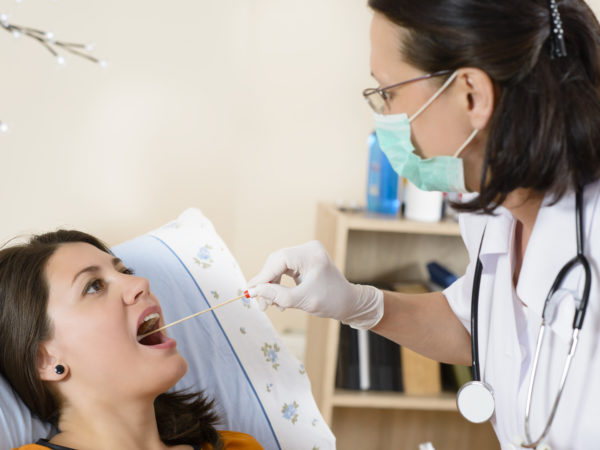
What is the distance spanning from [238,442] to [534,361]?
2.00 ft

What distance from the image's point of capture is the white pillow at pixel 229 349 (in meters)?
1.46

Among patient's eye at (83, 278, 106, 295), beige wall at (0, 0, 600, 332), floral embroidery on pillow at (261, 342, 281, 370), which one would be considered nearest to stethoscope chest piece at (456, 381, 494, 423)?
floral embroidery on pillow at (261, 342, 281, 370)

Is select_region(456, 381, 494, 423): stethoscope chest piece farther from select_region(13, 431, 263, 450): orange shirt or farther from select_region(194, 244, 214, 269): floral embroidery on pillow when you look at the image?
select_region(194, 244, 214, 269): floral embroidery on pillow

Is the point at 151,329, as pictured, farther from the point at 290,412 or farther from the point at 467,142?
the point at 467,142

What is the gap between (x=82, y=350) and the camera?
3.91ft

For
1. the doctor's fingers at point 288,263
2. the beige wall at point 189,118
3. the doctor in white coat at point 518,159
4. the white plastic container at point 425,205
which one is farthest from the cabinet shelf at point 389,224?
the doctor in white coat at point 518,159

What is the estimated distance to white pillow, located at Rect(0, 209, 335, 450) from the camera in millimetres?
1465

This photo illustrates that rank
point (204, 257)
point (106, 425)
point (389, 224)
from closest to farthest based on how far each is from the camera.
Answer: point (106, 425), point (204, 257), point (389, 224)

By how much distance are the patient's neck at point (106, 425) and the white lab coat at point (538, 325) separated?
663mm

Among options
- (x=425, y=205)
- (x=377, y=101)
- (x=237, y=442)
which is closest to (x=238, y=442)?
(x=237, y=442)

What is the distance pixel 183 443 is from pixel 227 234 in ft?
3.93

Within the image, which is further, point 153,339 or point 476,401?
point 153,339

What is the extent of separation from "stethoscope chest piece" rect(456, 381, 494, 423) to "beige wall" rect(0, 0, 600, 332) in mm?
1420

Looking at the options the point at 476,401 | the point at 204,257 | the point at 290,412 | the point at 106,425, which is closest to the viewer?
the point at 476,401
